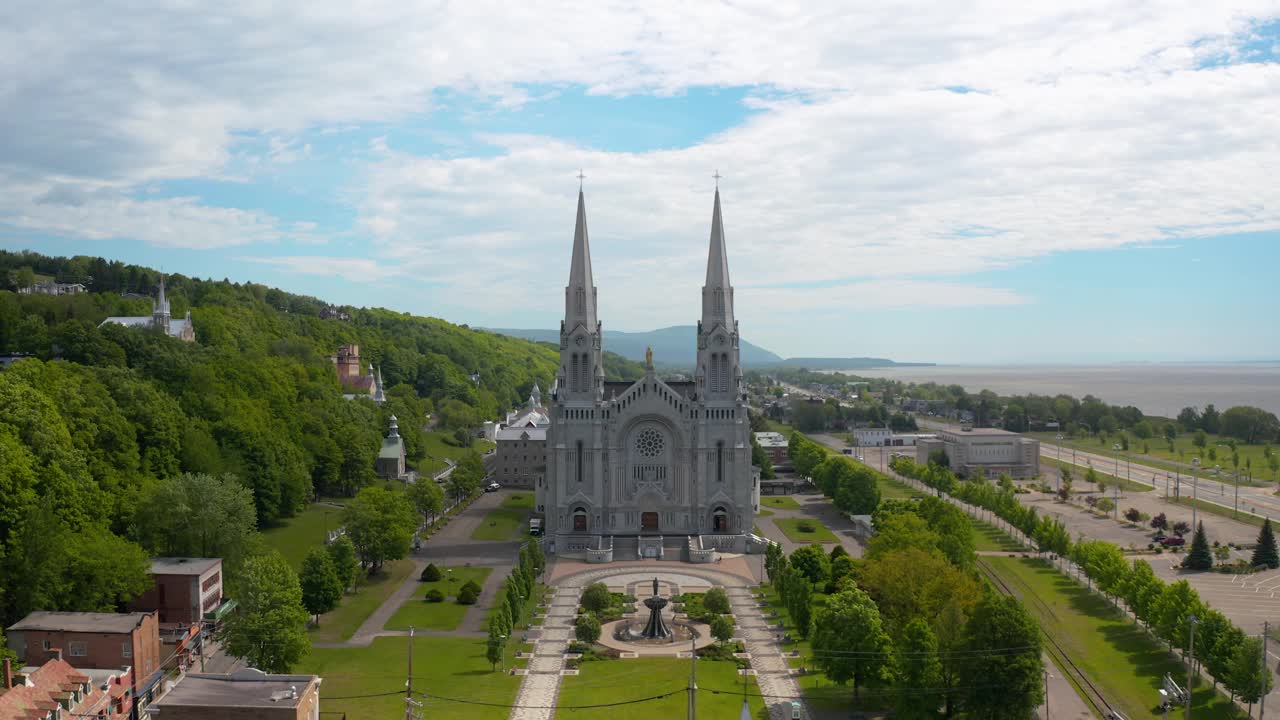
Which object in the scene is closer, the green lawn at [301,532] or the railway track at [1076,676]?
the railway track at [1076,676]

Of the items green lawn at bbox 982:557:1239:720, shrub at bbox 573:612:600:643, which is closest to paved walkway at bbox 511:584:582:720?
shrub at bbox 573:612:600:643

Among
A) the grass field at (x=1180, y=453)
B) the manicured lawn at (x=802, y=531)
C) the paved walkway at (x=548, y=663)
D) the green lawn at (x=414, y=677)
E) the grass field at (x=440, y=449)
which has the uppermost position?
the grass field at (x=440, y=449)

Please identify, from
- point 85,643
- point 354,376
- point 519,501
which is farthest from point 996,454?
point 85,643

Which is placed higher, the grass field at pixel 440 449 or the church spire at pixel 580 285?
the church spire at pixel 580 285

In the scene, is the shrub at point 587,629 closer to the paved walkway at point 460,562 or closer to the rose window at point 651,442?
the paved walkway at point 460,562

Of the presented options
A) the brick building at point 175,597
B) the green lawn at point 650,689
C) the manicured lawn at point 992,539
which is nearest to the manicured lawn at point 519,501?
the manicured lawn at point 992,539

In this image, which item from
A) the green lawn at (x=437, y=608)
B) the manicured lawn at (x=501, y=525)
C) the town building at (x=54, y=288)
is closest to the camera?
the green lawn at (x=437, y=608)
